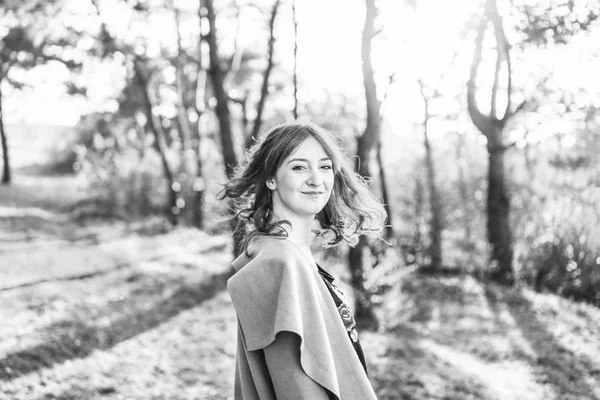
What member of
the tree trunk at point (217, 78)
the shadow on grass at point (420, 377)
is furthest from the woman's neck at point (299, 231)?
the tree trunk at point (217, 78)

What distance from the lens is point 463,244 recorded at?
10680 mm

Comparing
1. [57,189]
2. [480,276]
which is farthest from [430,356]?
[57,189]

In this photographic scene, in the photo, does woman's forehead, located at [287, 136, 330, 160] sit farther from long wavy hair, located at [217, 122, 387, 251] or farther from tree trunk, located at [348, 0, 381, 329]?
tree trunk, located at [348, 0, 381, 329]

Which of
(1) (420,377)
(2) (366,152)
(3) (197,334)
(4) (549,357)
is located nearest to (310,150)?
(1) (420,377)

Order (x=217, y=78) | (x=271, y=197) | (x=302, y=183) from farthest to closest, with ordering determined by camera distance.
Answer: (x=217, y=78), (x=271, y=197), (x=302, y=183)

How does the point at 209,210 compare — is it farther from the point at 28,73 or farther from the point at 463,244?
the point at 28,73

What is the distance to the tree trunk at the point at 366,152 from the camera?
549cm

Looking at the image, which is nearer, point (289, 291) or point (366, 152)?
point (289, 291)

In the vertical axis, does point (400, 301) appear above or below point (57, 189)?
below

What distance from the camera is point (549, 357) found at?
5762 mm

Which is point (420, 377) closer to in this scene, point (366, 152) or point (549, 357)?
point (549, 357)

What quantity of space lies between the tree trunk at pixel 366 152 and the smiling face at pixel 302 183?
334 cm

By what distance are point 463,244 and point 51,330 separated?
7682 millimetres

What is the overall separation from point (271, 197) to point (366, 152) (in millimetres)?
3832
